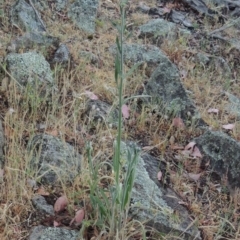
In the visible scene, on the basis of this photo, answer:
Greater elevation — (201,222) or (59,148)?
(59,148)

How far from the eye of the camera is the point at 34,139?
94.7 inches

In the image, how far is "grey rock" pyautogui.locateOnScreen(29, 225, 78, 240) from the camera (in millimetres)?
1952

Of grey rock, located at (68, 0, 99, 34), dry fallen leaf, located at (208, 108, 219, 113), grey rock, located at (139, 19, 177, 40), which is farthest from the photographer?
grey rock, located at (139, 19, 177, 40)

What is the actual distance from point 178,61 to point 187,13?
154 cm

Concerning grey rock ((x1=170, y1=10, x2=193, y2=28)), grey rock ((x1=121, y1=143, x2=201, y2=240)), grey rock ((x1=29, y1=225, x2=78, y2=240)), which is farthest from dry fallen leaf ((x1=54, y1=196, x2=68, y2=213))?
grey rock ((x1=170, y1=10, x2=193, y2=28))

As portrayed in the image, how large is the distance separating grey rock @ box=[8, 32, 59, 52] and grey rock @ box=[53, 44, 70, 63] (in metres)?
0.10

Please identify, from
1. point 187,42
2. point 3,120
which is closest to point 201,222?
point 3,120

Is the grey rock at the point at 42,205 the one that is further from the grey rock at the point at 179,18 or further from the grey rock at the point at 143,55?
the grey rock at the point at 179,18

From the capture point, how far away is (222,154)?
107 inches

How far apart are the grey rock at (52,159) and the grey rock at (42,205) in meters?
0.11

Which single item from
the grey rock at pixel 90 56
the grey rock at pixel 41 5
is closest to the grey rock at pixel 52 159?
the grey rock at pixel 90 56

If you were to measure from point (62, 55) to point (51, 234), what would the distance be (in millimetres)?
1545

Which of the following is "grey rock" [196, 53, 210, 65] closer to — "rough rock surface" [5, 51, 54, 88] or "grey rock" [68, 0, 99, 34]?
"grey rock" [68, 0, 99, 34]

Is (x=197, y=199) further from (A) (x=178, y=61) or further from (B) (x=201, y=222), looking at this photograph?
(A) (x=178, y=61)
